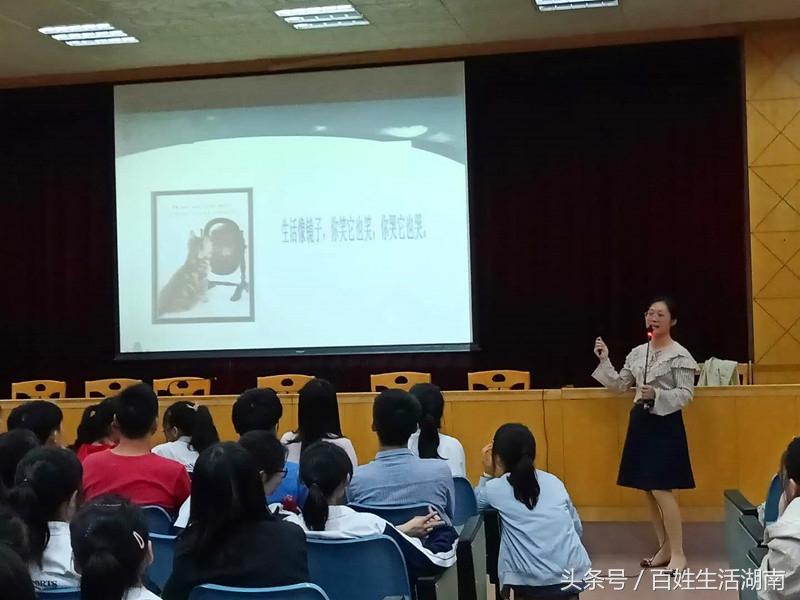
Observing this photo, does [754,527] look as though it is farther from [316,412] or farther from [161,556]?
[161,556]

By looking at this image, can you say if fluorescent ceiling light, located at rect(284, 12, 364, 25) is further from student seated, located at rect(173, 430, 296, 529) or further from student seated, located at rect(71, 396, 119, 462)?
student seated, located at rect(173, 430, 296, 529)

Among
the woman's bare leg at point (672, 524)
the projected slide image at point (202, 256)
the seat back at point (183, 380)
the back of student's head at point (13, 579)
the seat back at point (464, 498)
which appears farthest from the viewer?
the projected slide image at point (202, 256)

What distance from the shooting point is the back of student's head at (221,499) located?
211cm

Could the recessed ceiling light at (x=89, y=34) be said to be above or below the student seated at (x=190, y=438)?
above

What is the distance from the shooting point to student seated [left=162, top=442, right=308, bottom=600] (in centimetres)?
207

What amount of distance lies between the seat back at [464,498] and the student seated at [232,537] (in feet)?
5.11

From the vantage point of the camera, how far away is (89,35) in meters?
7.51

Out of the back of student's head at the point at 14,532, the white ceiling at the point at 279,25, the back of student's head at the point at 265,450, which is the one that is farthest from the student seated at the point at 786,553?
the white ceiling at the point at 279,25

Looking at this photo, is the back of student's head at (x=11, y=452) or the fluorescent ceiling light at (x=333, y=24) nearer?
the back of student's head at (x=11, y=452)

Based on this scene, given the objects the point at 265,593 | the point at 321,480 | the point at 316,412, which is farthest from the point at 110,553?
the point at 316,412

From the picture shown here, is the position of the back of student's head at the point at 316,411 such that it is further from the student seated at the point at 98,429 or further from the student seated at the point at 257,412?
the student seated at the point at 98,429

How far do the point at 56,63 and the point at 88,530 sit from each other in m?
7.40

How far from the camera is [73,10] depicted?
683 centimetres

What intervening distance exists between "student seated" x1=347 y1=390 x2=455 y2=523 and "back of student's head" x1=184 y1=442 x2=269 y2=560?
0.83 m
